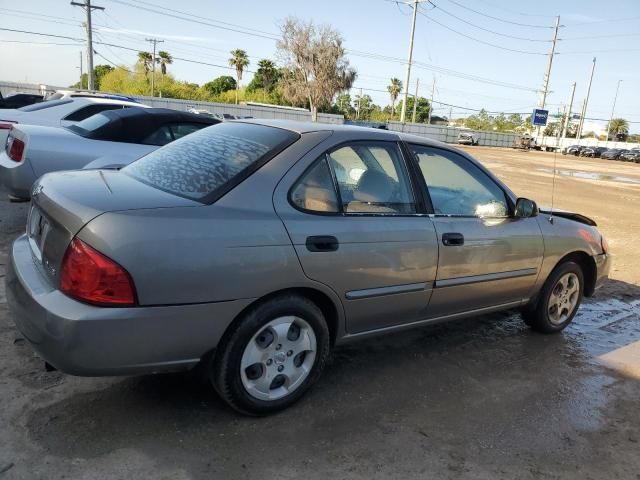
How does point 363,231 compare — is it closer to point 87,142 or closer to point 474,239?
point 474,239

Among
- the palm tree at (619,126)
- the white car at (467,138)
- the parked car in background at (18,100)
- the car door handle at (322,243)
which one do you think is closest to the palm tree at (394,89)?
the white car at (467,138)

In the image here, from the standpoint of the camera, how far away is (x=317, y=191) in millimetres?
3016

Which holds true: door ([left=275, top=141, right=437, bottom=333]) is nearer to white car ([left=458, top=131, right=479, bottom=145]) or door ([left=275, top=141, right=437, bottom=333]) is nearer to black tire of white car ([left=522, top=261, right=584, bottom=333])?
black tire of white car ([left=522, top=261, right=584, bottom=333])

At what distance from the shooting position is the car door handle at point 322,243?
2852 mm

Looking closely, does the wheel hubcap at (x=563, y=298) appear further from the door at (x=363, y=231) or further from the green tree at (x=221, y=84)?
the green tree at (x=221, y=84)

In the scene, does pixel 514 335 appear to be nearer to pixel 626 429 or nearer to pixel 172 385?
pixel 626 429

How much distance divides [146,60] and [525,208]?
250ft

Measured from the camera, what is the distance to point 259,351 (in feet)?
9.29

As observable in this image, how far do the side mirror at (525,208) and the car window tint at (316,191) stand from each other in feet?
5.31

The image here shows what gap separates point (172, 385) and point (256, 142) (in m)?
1.52

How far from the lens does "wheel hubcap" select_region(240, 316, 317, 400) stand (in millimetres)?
2818

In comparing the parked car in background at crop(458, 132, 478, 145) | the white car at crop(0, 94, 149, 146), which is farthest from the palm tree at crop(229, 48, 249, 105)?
the white car at crop(0, 94, 149, 146)

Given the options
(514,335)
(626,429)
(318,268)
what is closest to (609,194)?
(514,335)

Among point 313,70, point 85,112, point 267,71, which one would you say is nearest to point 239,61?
point 267,71
